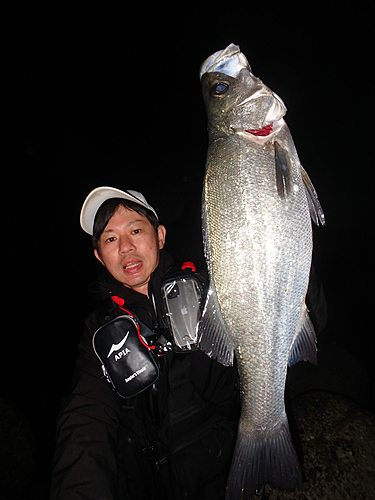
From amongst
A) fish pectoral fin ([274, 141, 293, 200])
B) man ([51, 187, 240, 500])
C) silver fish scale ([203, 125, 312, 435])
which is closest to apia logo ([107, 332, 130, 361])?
man ([51, 187, 240, 500])

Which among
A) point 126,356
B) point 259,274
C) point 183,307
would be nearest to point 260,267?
point 259,274

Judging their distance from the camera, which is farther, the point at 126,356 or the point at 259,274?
the point at 126,356

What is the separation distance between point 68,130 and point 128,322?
1160 inches

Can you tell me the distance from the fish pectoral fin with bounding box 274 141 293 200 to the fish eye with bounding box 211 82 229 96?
1.47 ft

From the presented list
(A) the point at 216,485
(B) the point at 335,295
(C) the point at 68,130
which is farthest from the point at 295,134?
(C) the point at 68,130

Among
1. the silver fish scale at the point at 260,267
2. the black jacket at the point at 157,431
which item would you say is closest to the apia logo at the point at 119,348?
the black jacket at the point at 157,431

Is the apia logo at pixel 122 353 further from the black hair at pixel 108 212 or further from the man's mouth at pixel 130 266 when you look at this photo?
the black hair at pixel 108 212

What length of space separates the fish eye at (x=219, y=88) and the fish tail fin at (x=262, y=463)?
1.73m

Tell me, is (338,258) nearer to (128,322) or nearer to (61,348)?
(128,322)

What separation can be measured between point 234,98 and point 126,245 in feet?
4.03

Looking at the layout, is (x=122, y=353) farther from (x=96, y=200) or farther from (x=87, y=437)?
(x=96, y=200)

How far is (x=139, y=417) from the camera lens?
1915 mm

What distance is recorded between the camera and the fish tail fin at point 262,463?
45.9 inches

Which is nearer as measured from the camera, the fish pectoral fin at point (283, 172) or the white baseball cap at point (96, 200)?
the fish pectoral fin at point (283, 172)
